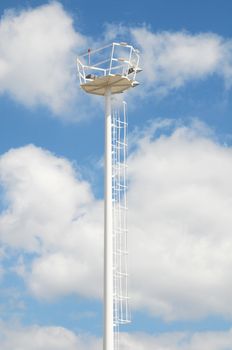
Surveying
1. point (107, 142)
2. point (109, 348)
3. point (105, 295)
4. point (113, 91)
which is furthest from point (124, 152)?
point (109, 348)

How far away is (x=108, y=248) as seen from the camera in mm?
63688

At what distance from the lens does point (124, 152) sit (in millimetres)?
67562

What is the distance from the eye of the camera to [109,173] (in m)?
65.7

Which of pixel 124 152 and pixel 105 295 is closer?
pixel 105 295

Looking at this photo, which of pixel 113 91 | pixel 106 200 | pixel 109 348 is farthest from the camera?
pixel 113 91

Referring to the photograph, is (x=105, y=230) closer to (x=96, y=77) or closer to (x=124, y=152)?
(x=124, y=152)

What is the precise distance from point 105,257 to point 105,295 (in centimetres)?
328

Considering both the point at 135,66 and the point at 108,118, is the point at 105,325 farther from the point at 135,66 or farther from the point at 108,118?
the point at 135,66

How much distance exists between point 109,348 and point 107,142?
60.6ft

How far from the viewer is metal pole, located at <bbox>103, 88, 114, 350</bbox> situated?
202 feet

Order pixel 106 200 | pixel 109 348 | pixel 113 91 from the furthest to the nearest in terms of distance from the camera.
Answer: pixel 113 91 → pixel 106 200 → pixel 109 348

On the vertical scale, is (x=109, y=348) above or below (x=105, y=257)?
below

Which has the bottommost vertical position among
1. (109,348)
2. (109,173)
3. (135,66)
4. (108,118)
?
(109,348)

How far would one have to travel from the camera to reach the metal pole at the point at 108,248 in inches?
2421
